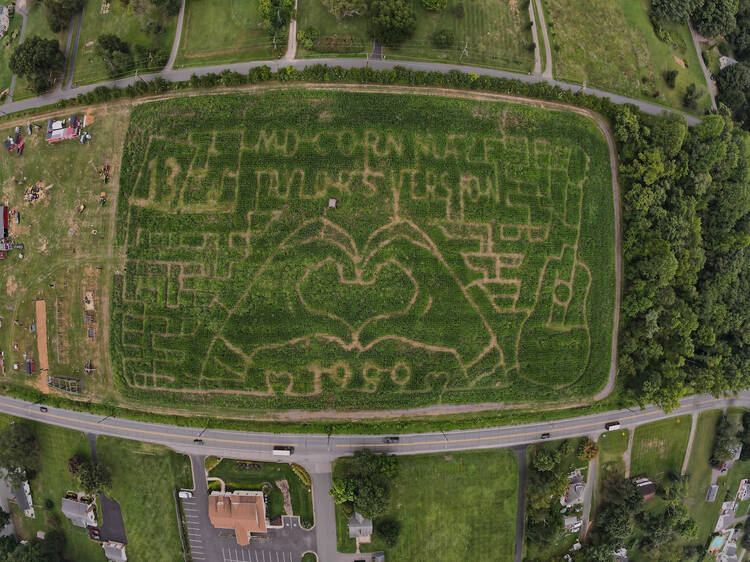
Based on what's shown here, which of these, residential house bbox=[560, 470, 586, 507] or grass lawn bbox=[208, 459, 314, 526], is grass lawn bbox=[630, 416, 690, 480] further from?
grass lawn bbox=[208, 459, 314, 526]

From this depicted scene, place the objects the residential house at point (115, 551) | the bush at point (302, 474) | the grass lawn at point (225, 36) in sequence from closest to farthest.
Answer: the bush at point (302, 474)
the residential house at point (115, 551)
the grass lawn at point (225, 36)

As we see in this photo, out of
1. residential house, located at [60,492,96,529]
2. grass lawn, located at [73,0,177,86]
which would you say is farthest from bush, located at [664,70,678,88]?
residential house, located at [60,492,96,529]

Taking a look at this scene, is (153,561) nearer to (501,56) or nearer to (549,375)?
(549,375)

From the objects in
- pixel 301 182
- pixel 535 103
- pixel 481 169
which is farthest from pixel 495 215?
pixel 301 182

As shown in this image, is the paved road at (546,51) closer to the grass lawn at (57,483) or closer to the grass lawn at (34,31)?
the grass lawn at (34,31)

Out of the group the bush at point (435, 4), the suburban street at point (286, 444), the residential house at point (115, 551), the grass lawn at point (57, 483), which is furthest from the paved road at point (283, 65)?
the residential house at point (115, 551)

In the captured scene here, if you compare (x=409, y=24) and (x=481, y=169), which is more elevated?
(x=409, y=24)
